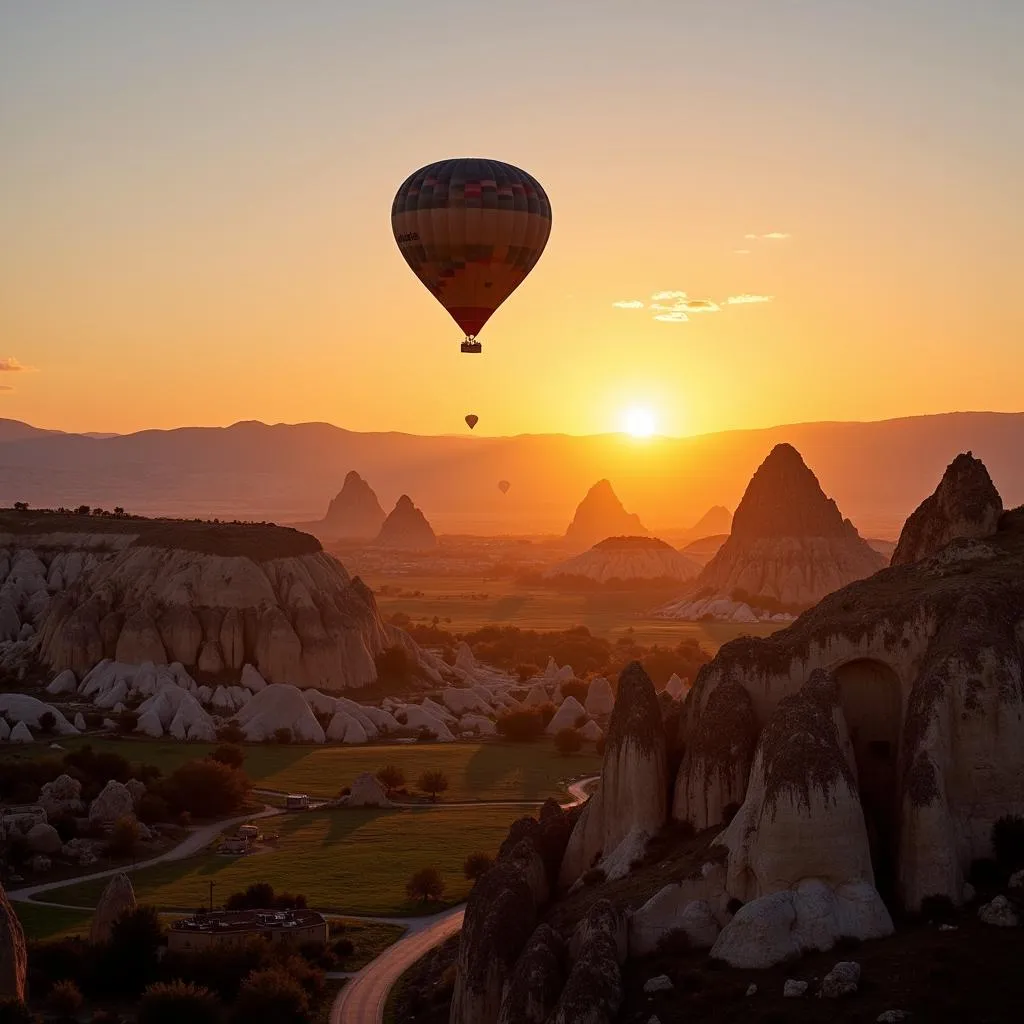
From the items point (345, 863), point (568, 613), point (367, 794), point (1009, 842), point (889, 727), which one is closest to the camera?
point (1009, 842)

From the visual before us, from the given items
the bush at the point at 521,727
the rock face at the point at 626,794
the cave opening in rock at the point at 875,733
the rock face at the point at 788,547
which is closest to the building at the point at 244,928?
the rock face at the point at 626,794

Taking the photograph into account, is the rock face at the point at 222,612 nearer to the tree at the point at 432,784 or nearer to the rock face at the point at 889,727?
the tree at the point at 432,784

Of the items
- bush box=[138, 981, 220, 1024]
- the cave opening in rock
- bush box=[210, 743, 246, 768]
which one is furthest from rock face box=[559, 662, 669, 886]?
bush box=[210, 743, 246, 768]

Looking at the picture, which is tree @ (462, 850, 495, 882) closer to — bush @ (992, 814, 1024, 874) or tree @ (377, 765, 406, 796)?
tree @ (377, 765, 406, 796)

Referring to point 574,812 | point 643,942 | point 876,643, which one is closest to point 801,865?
point 643,942

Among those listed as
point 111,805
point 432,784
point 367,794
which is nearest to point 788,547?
point 432,784

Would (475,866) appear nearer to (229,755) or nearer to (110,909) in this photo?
(110,909)
